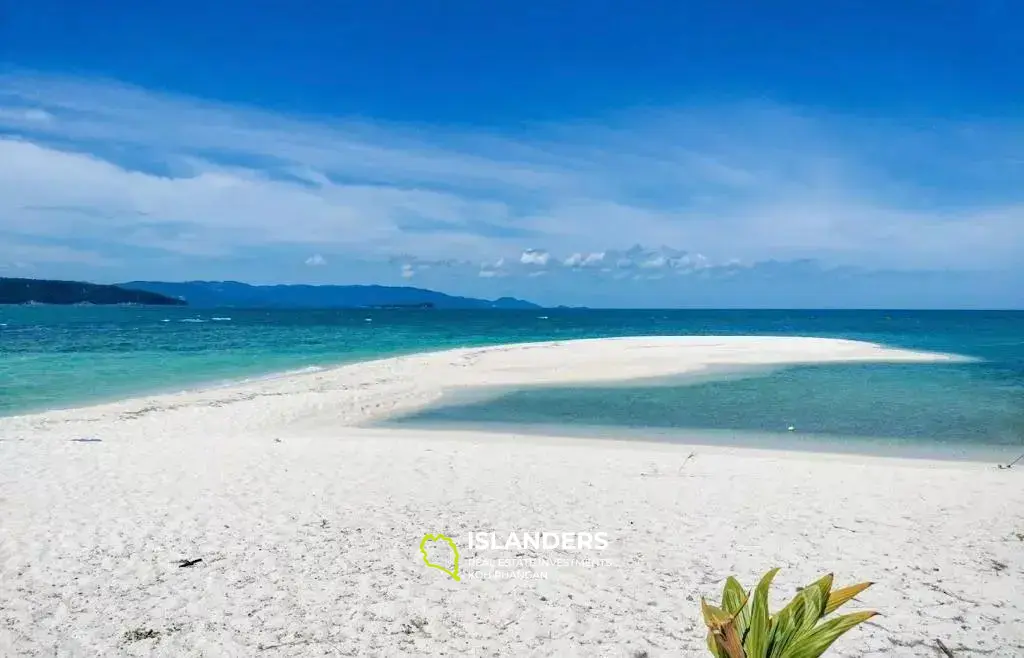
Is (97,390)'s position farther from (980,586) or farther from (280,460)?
(980,586)

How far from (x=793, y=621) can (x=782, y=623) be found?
0.05m

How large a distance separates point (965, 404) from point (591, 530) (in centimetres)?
1731

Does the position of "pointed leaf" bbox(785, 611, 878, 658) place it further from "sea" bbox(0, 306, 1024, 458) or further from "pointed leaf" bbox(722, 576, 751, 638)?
"sea" bbox(0, 306, 1024, 458)

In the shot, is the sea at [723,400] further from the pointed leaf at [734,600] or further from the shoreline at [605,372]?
the pointed leaf at [734,600]

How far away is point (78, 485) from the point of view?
9328mm

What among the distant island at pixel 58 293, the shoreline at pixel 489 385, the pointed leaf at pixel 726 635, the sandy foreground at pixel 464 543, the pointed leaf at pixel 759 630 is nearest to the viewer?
the pointed leaf at pixel 726 635

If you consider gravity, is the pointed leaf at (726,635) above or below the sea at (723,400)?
above

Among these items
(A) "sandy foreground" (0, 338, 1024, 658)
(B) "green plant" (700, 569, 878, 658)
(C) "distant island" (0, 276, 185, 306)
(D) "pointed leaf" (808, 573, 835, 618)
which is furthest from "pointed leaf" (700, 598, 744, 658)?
(C) "distant island" (0, 276, 185, 306)

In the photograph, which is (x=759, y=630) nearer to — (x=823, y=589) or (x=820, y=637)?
(x=820, y=637)

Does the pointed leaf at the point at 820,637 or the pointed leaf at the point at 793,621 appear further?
the pointed leaf at the point at 793,621

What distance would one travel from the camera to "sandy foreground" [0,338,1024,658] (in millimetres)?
5133

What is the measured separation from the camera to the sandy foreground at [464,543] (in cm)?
513

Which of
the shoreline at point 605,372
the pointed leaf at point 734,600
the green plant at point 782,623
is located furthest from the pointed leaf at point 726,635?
the shoreline at point 605,372

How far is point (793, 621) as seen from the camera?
290 cm
